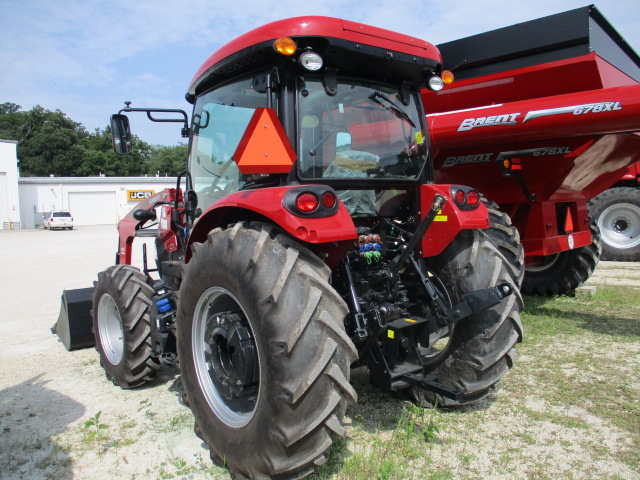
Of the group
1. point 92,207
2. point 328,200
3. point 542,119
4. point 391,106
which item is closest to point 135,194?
point 92,207

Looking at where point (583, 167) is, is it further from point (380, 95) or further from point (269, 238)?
point (269, 238)

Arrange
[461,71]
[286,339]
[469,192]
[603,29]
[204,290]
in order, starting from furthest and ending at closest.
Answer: [461,71]
[603,29]
[469,192]
[204,290]
[286,339]

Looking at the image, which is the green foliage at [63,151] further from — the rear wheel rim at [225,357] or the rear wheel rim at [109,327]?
the rear wheel rim at [225,357]

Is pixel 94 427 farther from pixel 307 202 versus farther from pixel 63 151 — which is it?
pixel 63 151

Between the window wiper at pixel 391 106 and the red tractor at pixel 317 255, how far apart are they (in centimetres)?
1

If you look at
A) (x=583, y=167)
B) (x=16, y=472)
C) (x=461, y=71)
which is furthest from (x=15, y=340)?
(x=583, y=167)

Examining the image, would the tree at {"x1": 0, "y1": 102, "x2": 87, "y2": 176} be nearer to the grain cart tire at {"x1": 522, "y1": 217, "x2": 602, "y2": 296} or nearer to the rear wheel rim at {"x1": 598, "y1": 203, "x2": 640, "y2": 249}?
the rear wheel rim at {"x1": 598, "y1": 203, "x2": 640, "y2": 249}

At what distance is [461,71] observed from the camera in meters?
5.81

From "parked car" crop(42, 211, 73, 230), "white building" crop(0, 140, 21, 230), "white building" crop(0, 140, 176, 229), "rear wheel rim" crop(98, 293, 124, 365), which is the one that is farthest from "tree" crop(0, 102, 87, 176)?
"rear wheel rim" crop(98, 293, 124, 365)

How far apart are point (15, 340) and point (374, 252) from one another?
4687 millimetres

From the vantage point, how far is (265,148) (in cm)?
262

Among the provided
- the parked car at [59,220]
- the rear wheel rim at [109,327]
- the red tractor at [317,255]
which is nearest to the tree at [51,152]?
the parked car at [59,220]

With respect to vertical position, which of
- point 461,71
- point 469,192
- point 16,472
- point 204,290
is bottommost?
point 16,472

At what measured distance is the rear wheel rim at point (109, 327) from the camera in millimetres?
4262
